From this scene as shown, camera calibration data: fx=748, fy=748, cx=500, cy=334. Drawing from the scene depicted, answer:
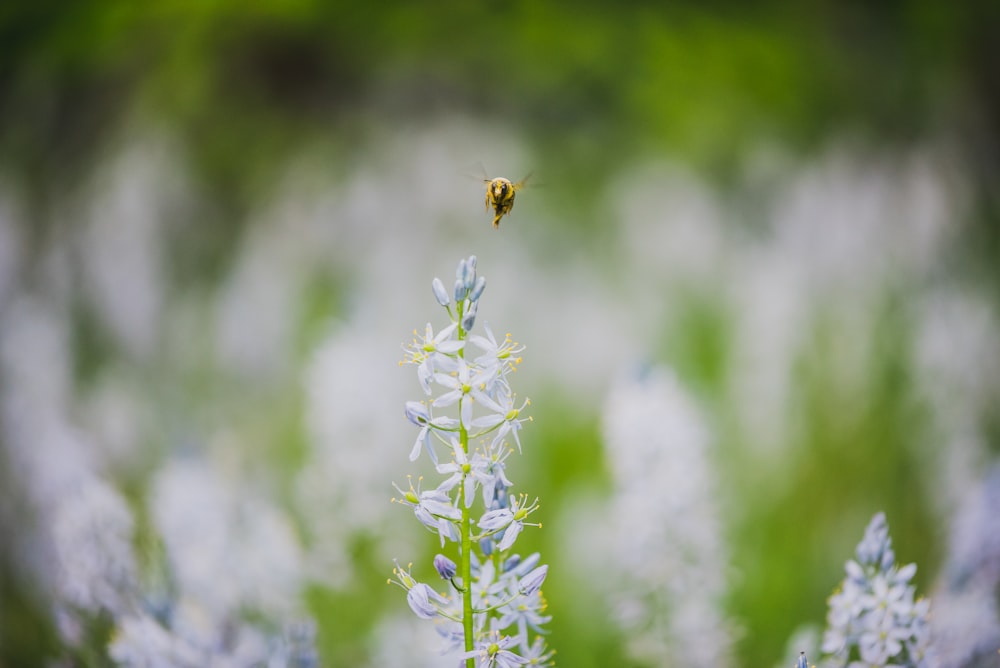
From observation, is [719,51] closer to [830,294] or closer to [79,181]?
[830,294]

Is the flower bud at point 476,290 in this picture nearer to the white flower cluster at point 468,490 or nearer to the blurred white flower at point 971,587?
the white flower cluster at point 468,490

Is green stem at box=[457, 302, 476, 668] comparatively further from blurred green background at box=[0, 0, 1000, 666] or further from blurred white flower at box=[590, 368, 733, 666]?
blurred green background at box=[0, 0, 1000, 666]

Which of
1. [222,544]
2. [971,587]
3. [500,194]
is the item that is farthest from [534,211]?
[971,587]

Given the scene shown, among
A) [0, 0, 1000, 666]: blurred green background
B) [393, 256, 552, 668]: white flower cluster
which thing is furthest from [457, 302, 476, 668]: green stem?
[0, 0, 1000, 666]: blurred green background

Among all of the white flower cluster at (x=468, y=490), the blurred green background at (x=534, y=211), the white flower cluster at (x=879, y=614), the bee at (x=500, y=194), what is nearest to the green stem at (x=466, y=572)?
the white flower cluster at (x=468, y=490)

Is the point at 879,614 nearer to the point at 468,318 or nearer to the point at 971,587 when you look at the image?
→ the point at 971,587

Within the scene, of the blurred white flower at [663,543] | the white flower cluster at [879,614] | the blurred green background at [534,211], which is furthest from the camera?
the blurred green background at [534,211]

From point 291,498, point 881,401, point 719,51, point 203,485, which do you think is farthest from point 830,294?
Answer: point 203,485

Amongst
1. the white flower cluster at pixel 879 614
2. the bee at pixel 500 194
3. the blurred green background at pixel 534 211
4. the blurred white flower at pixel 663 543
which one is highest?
the blurred green background at pixel 534 211
